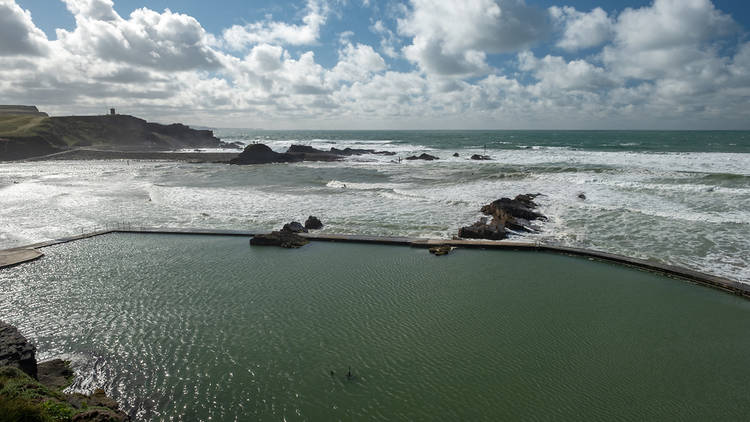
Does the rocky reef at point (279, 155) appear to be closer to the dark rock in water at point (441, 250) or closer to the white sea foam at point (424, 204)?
the white sea foam at point (424, 204)

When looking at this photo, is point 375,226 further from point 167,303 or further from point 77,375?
point 77,375

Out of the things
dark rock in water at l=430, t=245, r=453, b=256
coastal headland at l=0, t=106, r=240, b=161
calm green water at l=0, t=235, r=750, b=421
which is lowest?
calm green water at l=0, t=235, r=750, b=421

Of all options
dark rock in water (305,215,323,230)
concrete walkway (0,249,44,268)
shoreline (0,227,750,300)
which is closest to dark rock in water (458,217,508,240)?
shoreline (0,227,750,300)

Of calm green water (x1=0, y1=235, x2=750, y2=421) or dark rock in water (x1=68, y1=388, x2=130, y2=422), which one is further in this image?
calm green water (x1=0, y1=235, x2=750, y2=421)

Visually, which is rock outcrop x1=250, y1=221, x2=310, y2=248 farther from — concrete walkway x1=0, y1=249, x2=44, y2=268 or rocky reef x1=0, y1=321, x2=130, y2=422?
rocky reef x1=0, y1=321, x2=130, y2=422

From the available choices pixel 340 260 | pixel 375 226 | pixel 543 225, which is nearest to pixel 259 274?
pixel 340 260

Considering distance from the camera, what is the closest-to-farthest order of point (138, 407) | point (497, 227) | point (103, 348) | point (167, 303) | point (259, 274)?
point (138, 407)
point (103, 348)
point (167, 303)
point (259, 274)
point (497, 227)

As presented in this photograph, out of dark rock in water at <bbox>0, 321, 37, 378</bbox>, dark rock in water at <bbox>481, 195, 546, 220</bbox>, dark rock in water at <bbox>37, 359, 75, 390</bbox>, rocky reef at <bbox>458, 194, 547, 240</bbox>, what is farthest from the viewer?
dark rock in water at <bbox>481, 195, 546, 220</bbox>
